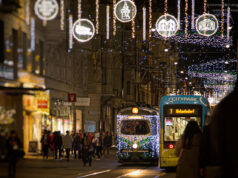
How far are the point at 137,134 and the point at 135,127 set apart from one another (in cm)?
40

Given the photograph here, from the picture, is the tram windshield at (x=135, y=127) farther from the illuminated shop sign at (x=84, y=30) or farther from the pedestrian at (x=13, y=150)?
the pedestrian at (x=13, y=150)

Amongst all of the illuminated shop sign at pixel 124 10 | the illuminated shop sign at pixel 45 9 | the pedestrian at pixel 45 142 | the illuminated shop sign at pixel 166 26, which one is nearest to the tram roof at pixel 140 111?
the pedestrian at pixel 45 142

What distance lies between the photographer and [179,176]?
362 inches

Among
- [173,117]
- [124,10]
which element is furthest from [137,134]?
[124,10]

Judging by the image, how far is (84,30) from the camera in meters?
23.8

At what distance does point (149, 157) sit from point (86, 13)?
17.3 m

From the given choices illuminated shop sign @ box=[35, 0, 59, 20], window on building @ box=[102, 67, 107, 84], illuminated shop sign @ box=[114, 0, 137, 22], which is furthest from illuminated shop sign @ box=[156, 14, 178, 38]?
window on building @ box=[102, 67, 107, 84]

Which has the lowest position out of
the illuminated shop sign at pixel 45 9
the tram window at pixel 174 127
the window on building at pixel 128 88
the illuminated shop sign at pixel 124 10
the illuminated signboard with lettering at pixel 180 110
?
the tram window at pixel 174 127

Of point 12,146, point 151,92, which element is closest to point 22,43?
point 12,146

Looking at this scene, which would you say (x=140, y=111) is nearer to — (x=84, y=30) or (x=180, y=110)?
(x=180, y=110)

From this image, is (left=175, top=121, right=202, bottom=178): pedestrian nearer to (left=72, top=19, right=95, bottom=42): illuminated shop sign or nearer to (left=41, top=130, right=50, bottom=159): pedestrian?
(left=72, top=19, right=95, bottom=42): illuminated shop sign

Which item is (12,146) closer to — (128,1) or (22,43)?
(22,43)

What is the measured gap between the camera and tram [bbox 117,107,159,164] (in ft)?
102

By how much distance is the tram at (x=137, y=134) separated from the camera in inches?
1220
